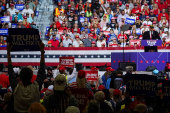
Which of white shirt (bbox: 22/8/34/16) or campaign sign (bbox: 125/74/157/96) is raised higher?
white shirt (bbox: 22/8/34/16)

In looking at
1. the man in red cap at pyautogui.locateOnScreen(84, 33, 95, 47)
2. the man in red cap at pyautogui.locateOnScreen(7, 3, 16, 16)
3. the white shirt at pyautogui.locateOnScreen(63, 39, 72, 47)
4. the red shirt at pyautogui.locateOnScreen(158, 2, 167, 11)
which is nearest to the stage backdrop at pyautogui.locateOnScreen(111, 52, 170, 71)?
the man in red cap at pyautogui.locateOnScreen(84, 33, 95, 47)

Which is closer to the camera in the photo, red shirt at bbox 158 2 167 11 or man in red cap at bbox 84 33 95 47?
man in red cap at bbox 84 33 95 47

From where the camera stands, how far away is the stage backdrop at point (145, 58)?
56.0 feet

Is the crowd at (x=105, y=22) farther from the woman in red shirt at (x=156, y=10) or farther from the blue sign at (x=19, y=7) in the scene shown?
the blue sign at (x=19, y=7)

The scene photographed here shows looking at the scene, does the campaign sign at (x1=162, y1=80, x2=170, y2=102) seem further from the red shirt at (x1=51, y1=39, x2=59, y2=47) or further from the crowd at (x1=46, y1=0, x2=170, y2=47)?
the red shirt at (x1=51, y1=39, x2=59, y2=47)

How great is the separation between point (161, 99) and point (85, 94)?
4.73 ft

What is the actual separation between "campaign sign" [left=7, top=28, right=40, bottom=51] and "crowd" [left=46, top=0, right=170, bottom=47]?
12420 mm

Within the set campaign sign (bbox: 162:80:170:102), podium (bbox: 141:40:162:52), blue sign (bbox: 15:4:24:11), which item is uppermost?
blue sign (bbox: 15:4:24:11)

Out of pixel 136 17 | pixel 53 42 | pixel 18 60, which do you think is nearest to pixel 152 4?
pixel 136 17

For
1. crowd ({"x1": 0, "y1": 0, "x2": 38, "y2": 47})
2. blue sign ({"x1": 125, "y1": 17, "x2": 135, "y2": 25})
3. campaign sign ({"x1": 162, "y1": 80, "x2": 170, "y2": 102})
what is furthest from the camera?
blue sign ({"x1": 125, "y1": 17, "x2": 135, "y2": 25})

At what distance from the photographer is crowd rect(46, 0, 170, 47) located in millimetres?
19312

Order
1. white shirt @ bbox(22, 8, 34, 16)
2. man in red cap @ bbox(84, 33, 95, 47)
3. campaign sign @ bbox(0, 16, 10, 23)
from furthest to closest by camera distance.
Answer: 1. white shirt @ bbox(22, 8, 34, 16)
2. campaign sign @ bbox(0, 16, 10, 23)
3. man in red cap @ bbox(84, 33, 95, 47)

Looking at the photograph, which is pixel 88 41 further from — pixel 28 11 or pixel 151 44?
pixel 28 11

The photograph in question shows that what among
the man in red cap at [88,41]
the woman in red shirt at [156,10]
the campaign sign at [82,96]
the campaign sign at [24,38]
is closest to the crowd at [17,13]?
the man in red cap at [88,41]
